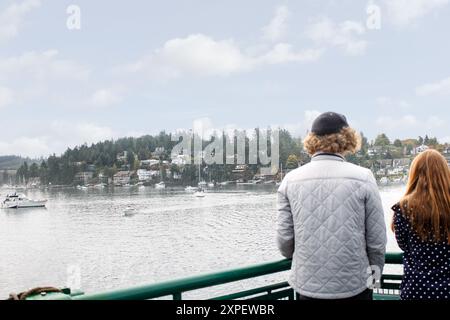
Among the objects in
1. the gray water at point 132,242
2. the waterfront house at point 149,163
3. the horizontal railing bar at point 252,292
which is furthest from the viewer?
the waterfront house at point 149,163

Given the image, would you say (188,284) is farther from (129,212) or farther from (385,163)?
(129,212)

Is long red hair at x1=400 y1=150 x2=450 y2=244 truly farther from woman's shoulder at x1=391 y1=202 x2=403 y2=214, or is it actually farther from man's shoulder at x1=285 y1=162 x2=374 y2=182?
man's shoulder at x1=285 y1=162 x2=374 y2=182

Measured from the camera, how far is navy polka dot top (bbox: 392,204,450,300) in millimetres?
1655

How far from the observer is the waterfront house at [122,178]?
82.2 m

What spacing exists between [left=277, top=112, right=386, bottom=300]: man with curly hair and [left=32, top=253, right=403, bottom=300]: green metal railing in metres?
0.26

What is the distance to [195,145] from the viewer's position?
→ 84.1 meters

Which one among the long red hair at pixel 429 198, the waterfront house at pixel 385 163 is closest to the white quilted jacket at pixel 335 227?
the long red hair at pixel 429 198

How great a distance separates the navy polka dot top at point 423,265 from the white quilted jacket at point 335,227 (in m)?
0.08

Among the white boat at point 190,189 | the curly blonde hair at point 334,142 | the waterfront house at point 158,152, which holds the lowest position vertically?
the white boat at point 190,189

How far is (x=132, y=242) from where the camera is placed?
1460 inches

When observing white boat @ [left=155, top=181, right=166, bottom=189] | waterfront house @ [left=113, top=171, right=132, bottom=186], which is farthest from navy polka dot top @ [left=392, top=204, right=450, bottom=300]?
white boat @ [left=155, top=181, right=166, bottom=189]

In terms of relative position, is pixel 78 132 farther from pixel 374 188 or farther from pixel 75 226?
pixel 374 188

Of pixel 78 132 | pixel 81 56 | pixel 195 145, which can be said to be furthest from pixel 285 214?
pixel 78 132

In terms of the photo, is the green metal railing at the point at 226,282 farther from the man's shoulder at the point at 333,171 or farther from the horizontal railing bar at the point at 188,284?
the man's shoulder at the point at 333,171
